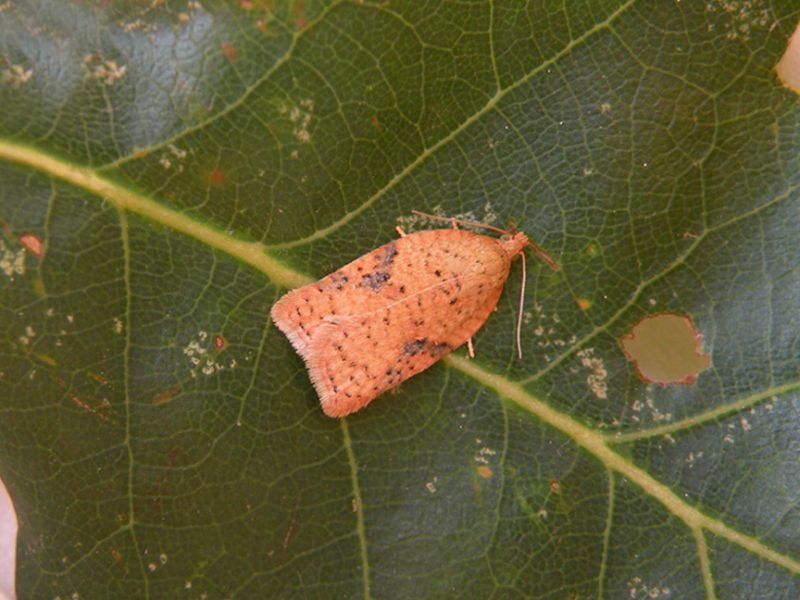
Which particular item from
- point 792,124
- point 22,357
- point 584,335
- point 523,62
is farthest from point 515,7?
point 22,357

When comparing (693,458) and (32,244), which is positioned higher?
(32,244)

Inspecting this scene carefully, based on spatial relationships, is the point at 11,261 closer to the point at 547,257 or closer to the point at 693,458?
the point at 547,257

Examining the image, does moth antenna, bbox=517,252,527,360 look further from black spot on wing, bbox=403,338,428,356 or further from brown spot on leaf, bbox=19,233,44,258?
brown spot on leaf, bbox=19,233,44,258

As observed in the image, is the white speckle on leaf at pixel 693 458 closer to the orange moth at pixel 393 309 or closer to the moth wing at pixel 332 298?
the orange moth at pixel 393 309

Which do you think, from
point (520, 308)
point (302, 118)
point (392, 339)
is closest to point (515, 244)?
point (520, 308)

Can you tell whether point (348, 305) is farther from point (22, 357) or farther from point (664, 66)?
point (664, 66)

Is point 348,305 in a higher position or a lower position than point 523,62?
lower
